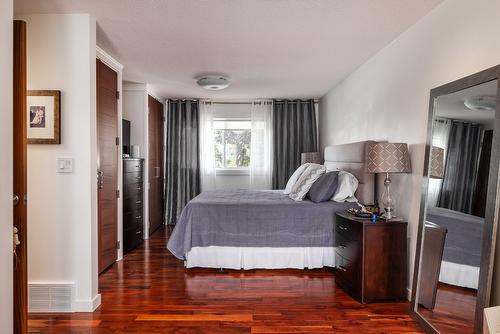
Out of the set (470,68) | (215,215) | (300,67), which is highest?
(300,67)

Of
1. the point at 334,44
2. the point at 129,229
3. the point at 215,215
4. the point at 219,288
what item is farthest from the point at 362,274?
the point at 129,229

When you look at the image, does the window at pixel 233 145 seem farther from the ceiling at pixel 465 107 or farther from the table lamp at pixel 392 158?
the ceiling at pixel 465 107

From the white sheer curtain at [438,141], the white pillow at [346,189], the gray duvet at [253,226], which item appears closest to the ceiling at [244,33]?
the white sheer curtain at [438,141]

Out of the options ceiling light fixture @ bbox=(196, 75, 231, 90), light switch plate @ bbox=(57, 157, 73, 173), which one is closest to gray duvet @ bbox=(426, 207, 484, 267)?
light switch plate @ bbox=(57, 157, 73, 173)

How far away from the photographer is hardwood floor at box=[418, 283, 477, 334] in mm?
1922

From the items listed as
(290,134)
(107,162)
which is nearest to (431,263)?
(107,162)

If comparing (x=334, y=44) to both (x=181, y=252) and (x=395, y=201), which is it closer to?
(x=395, y=201)

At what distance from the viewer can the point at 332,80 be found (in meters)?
4.78

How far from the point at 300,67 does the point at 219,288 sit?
2.74 meters

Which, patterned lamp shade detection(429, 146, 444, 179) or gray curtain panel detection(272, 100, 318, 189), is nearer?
patterned lamp shade detection(429, 146, 444, 179)

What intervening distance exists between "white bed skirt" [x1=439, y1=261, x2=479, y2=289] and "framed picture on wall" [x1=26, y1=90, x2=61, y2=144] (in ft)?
9.72

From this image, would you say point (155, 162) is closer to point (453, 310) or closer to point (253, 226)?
A: point (253, 226)

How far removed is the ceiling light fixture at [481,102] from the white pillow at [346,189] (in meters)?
1.72

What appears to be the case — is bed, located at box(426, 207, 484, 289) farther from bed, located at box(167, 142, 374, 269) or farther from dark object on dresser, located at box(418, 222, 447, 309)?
bed, located at box(167, 142, 374, 269)
